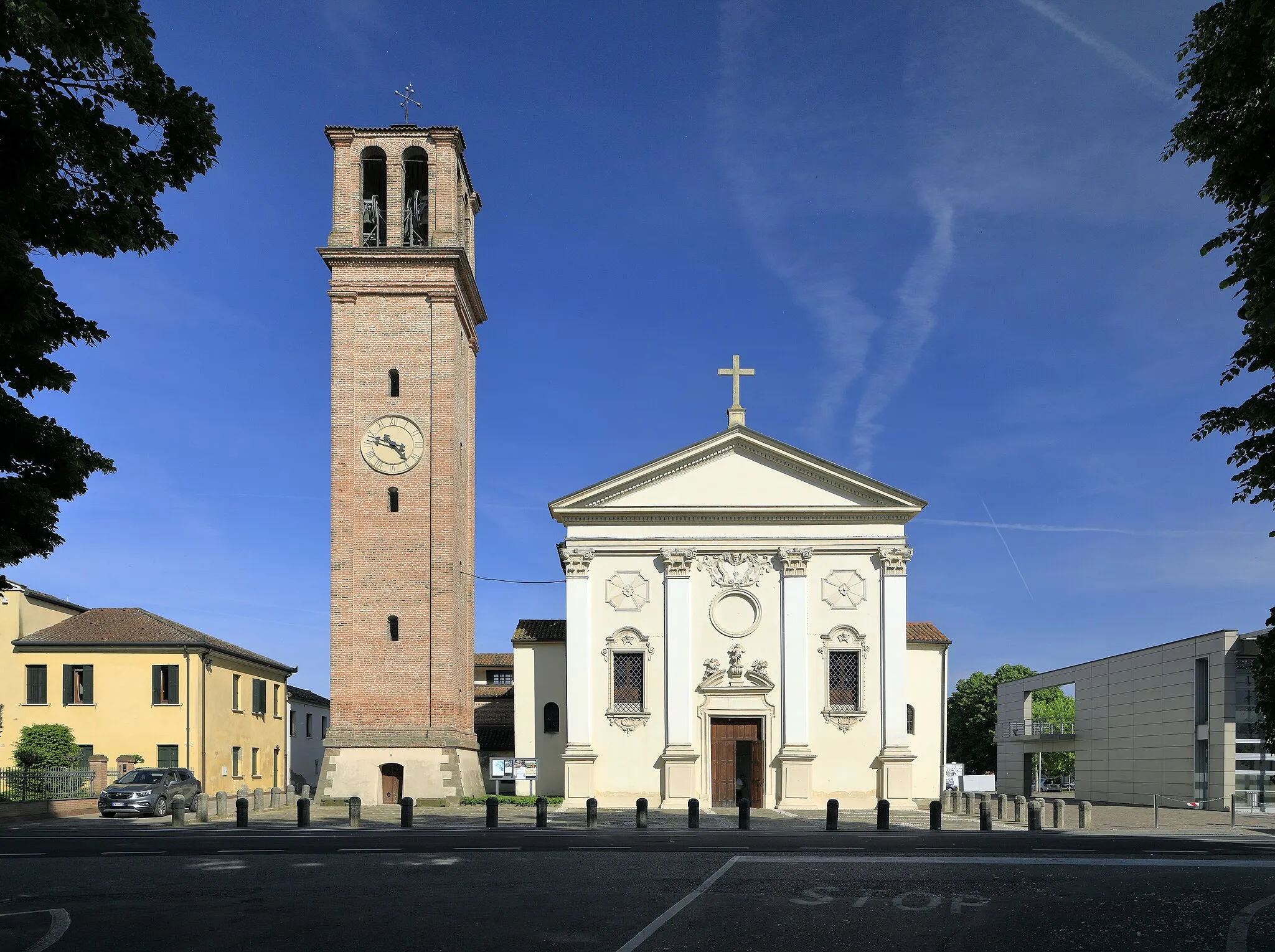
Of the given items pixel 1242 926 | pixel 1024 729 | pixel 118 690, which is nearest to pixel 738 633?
pixel 1242 926

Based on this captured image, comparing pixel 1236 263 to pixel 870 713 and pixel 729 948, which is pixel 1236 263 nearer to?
pixel 729 948

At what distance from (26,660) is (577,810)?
2368 centimetres

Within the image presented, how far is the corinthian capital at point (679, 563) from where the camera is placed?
1388 inches

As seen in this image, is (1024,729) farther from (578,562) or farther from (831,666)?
(578,562)

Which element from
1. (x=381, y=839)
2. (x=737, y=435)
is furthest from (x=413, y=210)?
(x=381, y=839)

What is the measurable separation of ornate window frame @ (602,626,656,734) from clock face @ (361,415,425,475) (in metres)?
8.15

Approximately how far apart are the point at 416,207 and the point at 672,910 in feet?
94.9

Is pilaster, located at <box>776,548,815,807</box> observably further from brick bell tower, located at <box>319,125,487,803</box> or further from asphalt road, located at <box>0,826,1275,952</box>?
asphalt road, located at <box>0,826,1275,952</box>

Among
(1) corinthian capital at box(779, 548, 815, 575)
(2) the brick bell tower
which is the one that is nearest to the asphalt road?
(2) the brick bell tower

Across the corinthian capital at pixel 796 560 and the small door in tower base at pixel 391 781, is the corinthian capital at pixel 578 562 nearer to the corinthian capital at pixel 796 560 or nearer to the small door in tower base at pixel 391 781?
the corinthian capital at pixel 796 560

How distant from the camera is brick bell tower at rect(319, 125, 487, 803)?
34.4m

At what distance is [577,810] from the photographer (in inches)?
1302

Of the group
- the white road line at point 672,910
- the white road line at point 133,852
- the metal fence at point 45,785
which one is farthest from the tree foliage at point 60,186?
the metal fence at point 45,785

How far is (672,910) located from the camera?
12.6 meters
